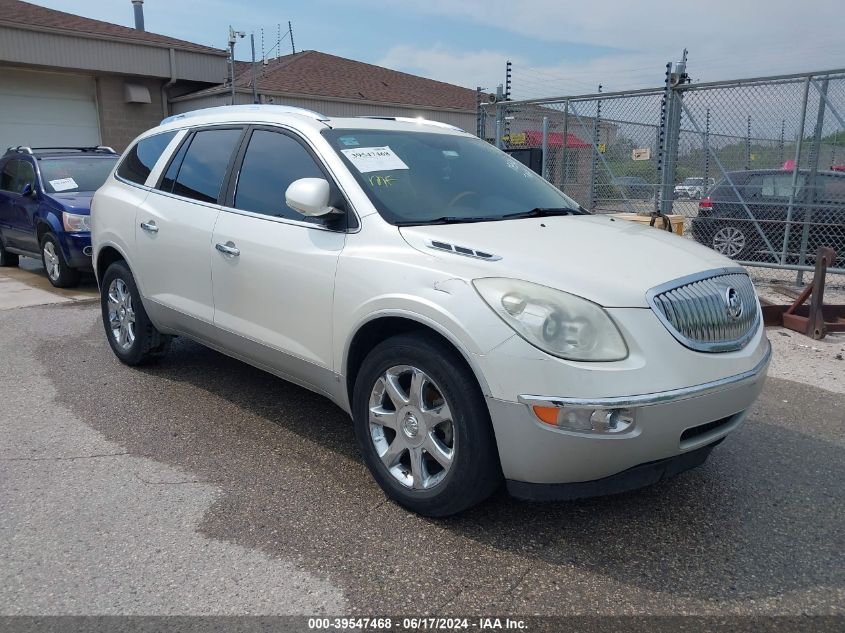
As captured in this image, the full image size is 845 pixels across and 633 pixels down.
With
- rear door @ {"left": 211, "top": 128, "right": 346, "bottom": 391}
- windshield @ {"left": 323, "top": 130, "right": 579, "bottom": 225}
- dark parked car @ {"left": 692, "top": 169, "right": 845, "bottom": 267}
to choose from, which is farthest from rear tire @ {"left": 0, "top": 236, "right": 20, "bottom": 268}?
dark parked car @ {"left": 692, "top": 169, "right": 845, "bottom": 267}

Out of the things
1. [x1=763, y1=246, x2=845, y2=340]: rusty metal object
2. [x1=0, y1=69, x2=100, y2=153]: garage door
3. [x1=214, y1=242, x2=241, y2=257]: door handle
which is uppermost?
[x1=0, y1=69, x2=100, y2=153]: garage door

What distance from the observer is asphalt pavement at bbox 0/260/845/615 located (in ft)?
8.45

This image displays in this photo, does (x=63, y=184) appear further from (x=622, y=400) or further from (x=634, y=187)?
(x=622, y=400)

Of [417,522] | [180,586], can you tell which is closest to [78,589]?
[180,586]

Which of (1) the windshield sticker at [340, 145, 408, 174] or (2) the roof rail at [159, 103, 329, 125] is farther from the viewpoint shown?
(2) the roof rail at [159, 103, 329, 125]

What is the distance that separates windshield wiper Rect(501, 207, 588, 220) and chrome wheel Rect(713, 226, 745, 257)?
553 cm

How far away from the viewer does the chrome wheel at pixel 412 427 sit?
2945 mm

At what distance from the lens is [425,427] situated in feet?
9.75

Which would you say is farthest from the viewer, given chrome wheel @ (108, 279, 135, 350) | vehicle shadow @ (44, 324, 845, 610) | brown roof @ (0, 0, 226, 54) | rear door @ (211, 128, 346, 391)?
brown roof @ (0, 0, 226, 54)

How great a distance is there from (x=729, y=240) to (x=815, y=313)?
2853mm

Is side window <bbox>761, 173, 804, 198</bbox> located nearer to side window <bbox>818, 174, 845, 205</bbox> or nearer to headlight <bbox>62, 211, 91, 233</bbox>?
side window <bbox>818, 174, 845, 205</bbox>

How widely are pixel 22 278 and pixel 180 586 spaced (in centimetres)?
889

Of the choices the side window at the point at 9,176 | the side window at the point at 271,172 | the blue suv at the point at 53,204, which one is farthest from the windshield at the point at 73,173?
the side window at the point at 271,172

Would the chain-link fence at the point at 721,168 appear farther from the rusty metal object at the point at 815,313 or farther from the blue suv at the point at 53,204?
the blue suv at the point at 53,204
